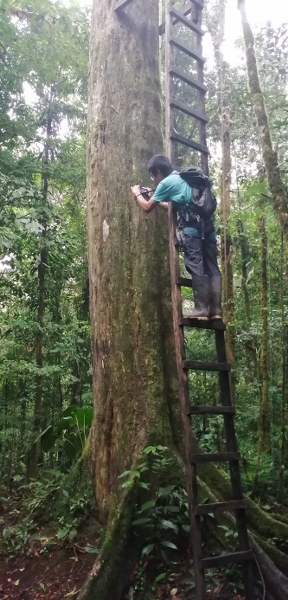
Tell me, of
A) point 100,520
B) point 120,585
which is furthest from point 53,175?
point 120,585

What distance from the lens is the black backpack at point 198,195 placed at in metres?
4.05

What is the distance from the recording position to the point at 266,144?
21.7 ft

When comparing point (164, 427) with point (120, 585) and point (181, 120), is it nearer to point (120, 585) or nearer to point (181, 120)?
point (120, 585)

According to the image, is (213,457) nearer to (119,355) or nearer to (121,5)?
(119,355)

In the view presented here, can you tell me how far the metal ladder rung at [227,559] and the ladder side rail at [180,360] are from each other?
49 millimetres

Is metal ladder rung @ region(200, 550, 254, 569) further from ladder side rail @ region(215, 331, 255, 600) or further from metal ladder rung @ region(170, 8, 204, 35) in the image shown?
metal ladder rung @ region(170, 8, 204, 35)

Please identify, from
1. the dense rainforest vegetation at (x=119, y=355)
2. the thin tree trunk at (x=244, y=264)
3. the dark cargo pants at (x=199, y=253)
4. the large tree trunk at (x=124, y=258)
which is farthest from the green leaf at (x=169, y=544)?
the thin tree trunk at (x=244, y=264)

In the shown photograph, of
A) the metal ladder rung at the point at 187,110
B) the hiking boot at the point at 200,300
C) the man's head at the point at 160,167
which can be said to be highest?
the metal ladder rung at the point at 187,110

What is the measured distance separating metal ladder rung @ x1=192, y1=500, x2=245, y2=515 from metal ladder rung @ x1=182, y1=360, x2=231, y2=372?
982mm

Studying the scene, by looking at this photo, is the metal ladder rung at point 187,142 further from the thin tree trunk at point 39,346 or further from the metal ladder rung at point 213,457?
the thin tree trunk at point 39,346

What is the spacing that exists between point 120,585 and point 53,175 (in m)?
7.91

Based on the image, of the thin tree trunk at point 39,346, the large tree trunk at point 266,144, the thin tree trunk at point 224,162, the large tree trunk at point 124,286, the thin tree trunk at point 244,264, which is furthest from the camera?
the thin tree trunk at point 244,264

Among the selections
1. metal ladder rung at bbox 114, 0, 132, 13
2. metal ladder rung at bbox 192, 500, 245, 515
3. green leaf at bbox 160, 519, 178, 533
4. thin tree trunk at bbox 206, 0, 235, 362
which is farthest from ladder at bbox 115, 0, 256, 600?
thin tree trunk at bbox 206, 0, 235, 362

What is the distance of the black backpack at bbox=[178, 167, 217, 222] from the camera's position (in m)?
4.05
